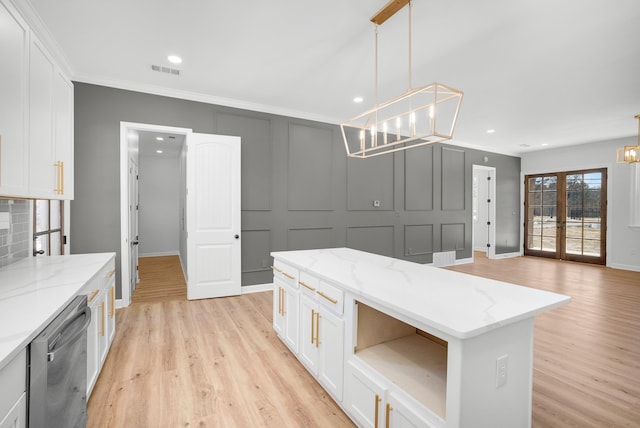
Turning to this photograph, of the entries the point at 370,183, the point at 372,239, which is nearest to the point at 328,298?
the point at 372,239

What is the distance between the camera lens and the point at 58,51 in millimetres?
2912

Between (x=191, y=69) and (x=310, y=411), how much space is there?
3537mm

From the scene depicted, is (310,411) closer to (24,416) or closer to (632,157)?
(24,416)

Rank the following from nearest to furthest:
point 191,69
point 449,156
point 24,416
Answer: point 24,416
point 191,69
point 449,156

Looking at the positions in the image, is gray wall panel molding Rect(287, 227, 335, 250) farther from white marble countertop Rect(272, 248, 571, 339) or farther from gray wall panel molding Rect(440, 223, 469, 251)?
gray wall panel molding Rect(440, 223, 469, 251)

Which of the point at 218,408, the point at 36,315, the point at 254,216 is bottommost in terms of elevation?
the point at 218,408

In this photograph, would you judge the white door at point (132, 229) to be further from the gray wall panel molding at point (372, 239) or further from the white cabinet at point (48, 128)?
the gray wall panel molding at point (372, 239)

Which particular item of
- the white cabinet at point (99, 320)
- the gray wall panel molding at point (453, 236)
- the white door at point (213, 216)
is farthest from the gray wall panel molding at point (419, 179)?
the white cabinet at point (99, 320)

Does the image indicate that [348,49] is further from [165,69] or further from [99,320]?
[99,320]

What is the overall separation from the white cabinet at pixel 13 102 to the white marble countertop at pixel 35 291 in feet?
1.77

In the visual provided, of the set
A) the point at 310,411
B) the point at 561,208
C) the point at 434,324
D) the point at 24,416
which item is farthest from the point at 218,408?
the point at 561,208

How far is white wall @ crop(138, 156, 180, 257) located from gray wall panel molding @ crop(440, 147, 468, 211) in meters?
6.75

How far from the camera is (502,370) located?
48.9 inches

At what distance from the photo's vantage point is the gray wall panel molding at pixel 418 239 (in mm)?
6055
